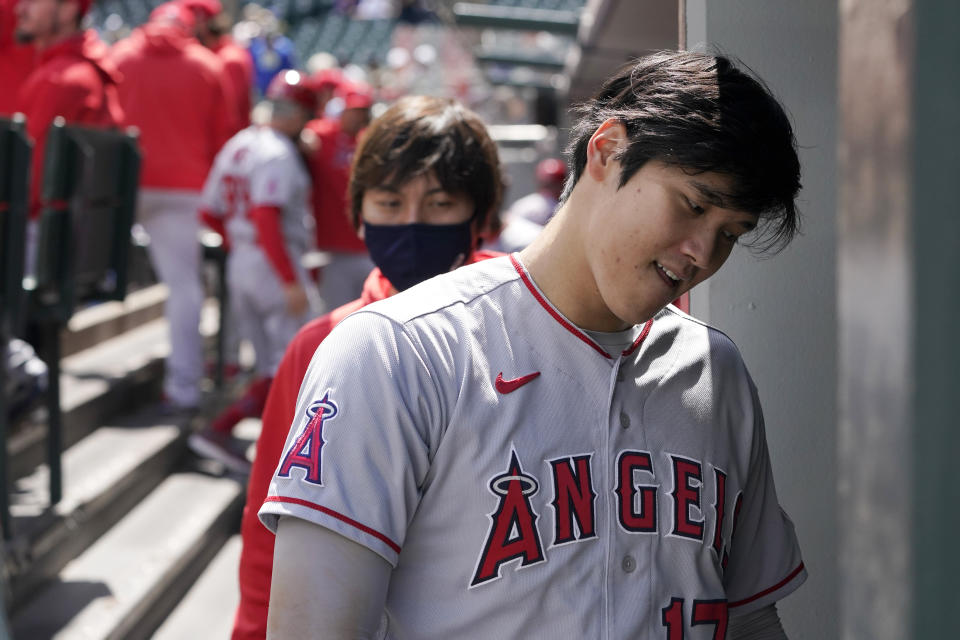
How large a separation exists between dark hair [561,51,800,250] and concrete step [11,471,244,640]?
9.52 ft

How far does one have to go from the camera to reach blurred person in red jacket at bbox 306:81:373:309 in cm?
657

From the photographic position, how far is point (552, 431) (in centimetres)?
136

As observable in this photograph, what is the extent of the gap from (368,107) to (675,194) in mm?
5616

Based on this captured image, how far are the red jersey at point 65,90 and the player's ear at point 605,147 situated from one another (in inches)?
156

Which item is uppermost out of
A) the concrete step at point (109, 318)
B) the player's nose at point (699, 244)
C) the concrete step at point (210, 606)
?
the player's nose at point (699, 244)

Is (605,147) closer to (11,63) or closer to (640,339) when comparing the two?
(640,339)

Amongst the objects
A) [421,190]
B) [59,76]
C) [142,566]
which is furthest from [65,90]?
[421,190]

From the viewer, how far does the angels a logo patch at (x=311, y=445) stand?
4.17 ft

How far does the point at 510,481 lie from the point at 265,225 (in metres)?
4.69

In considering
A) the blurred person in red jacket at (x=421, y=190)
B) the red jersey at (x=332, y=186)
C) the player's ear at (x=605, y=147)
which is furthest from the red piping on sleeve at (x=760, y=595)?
Answer: the red jersey at (x=332, y=186)

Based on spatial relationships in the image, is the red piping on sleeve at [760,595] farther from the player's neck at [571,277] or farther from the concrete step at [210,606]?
the concrete step at [210,606]

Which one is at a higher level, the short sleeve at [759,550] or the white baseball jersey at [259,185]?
the white baseball jersey at [259,185]

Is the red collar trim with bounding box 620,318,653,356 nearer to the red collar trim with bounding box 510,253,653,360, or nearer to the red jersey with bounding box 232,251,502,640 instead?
the red collar trim with bounding box 510,253,653,360

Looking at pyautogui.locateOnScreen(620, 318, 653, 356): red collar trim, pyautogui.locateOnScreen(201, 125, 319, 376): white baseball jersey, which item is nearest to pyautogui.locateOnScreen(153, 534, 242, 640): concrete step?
pyautogui.locateOnScreen(201, 125, 319, 376): white baseball jersey
